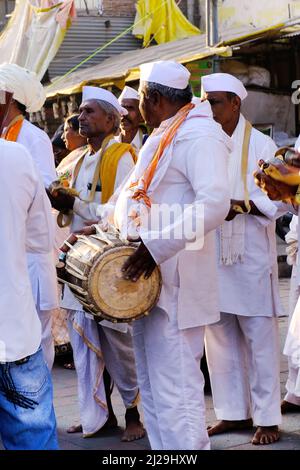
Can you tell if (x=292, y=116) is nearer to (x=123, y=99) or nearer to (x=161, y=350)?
(x=123, y=99)

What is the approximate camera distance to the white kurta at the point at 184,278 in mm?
4504

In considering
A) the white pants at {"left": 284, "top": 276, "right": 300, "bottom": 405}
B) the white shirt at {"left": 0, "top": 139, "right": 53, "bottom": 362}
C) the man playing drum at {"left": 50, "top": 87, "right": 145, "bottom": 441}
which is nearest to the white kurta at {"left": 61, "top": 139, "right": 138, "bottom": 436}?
the man playing drum at {"left": 50, "top": 87, "right": 145, "bottom": 441}

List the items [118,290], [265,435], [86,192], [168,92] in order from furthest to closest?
[86,192] → [265,435] → [168,92] → [118,290]

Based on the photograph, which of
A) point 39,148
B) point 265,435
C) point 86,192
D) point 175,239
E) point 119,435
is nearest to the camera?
point 175,239

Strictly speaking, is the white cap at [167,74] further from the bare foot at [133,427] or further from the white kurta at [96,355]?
the bare foot at [133,427]

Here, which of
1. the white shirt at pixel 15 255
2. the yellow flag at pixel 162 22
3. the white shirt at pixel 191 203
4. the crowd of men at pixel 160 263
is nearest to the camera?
the white shirt at pixel 15 255

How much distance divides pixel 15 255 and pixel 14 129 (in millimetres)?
2170

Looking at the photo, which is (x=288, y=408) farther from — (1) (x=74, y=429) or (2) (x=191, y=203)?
(2) (x=191, y=203)

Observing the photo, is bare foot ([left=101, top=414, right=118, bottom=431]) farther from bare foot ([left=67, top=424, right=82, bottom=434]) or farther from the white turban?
the white turban

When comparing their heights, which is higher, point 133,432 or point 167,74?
point 167,74

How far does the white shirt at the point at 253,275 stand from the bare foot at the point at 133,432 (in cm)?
88

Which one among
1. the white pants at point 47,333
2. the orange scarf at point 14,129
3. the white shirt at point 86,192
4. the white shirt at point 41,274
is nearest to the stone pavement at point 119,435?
the white pants at point 47,333

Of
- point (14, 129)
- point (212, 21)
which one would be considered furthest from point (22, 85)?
point (212, 21)

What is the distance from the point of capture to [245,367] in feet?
19.7
